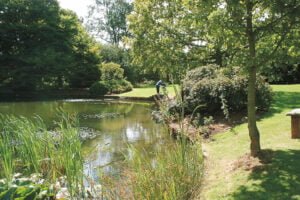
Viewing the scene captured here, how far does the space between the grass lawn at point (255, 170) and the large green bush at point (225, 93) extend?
1.94m

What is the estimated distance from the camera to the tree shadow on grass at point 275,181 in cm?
404

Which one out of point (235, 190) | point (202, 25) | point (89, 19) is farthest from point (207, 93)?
point (89, 19)

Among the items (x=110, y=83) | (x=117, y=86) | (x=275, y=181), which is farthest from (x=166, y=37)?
(x=110, y=83)

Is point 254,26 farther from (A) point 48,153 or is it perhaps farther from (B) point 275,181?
(A) point 48,153

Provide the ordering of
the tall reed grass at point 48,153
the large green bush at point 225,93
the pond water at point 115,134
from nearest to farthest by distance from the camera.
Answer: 1. the tall reed grass at point 48,153
2. the pond water at point 115,134
3. the large green bush at point 225,93

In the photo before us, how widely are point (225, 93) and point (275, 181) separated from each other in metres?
5.55

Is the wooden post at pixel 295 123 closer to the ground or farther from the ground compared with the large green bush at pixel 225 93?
closer to the ground

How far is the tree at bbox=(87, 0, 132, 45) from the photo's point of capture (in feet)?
162

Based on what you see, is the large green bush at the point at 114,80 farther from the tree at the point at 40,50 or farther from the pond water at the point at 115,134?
the pond water at the point at 115,134

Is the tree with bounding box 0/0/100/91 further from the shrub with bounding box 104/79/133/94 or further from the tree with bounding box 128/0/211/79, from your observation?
the tree with bounding box 128/0/211/79

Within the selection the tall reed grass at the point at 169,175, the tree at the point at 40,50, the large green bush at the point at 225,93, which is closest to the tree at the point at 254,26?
the tall reed grass at the point at 169,175

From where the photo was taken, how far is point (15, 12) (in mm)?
29750

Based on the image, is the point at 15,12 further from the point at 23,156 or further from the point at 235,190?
the point at 235,190

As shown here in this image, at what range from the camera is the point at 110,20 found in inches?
1965
